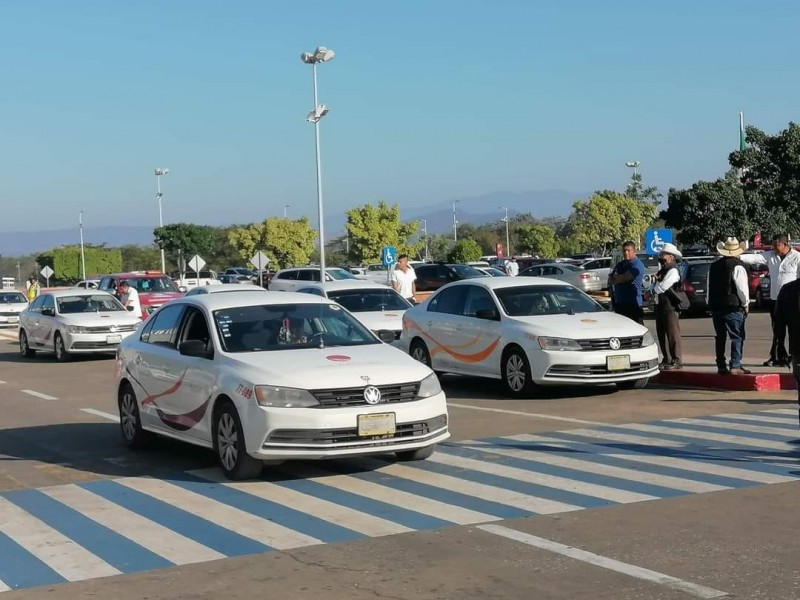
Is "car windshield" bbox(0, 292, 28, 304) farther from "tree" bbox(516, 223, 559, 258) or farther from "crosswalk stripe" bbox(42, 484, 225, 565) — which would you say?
"tree" bbox(516, 223, 559, 258)

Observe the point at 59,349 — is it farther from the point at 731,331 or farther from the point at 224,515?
the point at 224,515

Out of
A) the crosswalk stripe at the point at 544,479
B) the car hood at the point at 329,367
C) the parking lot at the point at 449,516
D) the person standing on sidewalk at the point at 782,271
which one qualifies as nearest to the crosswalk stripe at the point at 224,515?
the parking lot at the point at 449,516

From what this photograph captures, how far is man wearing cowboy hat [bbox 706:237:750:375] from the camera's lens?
1480 cm

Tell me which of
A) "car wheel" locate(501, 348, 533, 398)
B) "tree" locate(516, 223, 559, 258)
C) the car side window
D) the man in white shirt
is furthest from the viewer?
"tree" locate(516, 223, 559, 258)

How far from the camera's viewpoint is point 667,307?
637 inches

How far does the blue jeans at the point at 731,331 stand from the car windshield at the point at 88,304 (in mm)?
15258

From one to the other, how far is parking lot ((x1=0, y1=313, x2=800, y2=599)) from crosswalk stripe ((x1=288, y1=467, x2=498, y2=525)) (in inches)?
1.0

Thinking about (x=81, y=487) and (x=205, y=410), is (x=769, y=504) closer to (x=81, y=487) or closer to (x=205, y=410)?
(x=205, y=410)

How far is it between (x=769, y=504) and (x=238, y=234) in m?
90.5

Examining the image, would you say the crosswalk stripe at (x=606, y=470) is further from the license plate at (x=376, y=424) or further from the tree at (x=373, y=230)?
the tree at (x=373, y=230)

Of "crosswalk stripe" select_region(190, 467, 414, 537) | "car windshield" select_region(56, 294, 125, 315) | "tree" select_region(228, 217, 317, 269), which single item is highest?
"tree" select_region(228, 217, 317, 269)

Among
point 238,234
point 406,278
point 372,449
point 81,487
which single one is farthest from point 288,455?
point 238,234

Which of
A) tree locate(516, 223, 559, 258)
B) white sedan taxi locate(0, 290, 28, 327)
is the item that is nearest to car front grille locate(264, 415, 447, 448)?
white sedan taxi locate(0, 290, 28, 327)

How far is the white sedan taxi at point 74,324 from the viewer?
24.7 m
